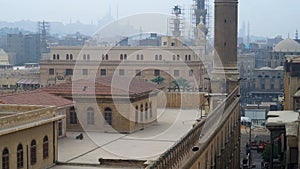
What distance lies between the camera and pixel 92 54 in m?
52.8

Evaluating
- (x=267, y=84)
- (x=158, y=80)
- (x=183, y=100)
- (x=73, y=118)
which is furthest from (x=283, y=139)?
(x=267, y=84)

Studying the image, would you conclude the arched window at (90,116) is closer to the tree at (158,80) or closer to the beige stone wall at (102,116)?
the beige stone wall at (102,116)

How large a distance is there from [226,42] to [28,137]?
18.3 meters

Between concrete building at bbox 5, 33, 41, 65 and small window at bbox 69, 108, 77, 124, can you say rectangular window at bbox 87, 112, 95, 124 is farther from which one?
concrete building at bbox 5, 33, 41, 65

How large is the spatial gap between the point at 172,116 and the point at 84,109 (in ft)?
19.2

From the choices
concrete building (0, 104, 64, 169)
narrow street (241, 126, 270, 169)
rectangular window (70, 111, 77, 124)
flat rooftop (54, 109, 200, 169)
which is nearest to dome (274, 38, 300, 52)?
narrow street (241, 126, 270, 169)

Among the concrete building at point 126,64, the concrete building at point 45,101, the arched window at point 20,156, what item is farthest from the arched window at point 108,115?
the concrete building at point 126,64

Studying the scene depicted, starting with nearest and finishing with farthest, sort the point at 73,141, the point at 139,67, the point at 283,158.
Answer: the point at 73,141 < the point at 283,158 < the point at 139,67

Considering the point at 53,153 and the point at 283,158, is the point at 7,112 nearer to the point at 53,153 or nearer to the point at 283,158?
the point at 53,153

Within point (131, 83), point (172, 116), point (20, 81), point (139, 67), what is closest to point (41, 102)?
point (131, 83)

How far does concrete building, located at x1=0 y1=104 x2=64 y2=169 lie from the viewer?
1406cm

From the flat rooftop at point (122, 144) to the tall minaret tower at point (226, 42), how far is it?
8150 millimetres

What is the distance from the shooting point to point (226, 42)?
3164cm

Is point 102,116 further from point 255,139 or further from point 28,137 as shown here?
point 255,139
